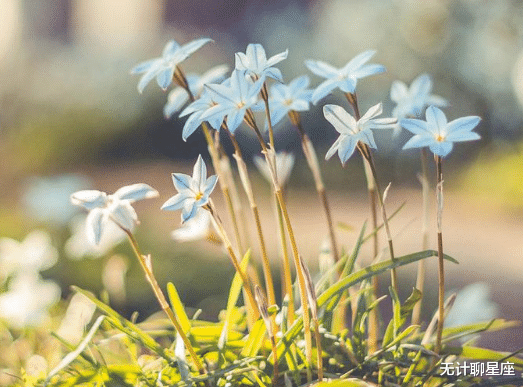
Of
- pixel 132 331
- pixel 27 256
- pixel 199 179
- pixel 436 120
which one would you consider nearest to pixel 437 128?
pixel 436 120

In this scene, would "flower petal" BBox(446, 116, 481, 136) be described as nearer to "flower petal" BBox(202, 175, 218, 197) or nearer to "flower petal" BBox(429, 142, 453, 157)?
"flower petal" BBox(429, 142, 453, 157)

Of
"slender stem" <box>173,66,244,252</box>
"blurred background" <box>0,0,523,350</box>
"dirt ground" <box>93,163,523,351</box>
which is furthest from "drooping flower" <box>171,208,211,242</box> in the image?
"dirt ground" <box>93,163,523,351</box>

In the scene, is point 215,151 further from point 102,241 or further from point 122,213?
point 102,241

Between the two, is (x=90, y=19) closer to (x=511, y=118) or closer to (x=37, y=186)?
(x=511, y=118)

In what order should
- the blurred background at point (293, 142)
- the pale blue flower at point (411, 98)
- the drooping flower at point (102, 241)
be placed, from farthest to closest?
the blurred background at point (293, 142), the drooping flower at point (102, 241), the pale blue flower at point (411, 98)

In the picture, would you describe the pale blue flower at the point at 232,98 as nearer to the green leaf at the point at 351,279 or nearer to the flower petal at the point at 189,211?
the flower petal at the point at 189,211

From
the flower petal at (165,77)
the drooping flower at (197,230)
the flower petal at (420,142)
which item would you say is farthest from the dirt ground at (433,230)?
the flower petal at (420,142)
